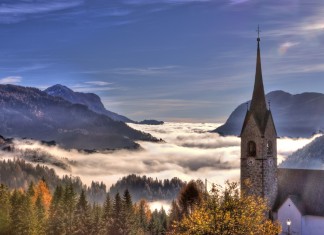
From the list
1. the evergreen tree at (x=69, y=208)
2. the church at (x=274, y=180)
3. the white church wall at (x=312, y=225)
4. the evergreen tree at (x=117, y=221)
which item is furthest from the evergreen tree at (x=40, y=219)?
the white church wall at (x=312, y=225)

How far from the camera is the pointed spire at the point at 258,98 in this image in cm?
7981

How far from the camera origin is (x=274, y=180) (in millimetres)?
79500

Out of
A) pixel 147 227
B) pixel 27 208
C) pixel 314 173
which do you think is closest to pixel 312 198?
pixel 314 173

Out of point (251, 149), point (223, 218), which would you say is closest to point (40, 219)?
point (251, 149)

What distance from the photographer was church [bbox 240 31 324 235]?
76.4 metres

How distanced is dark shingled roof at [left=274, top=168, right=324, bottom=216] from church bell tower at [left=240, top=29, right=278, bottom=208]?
1.36 meters

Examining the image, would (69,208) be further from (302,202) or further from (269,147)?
(302,202)

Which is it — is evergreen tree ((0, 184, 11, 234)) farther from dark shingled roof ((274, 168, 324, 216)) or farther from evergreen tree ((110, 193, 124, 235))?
dark shingled roof ((274, 168, 324, 216))

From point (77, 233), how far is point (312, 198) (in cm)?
3506

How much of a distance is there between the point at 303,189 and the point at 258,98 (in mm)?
13584

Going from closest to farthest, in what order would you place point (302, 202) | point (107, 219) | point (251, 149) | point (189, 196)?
point (302, 202) → point (251, 149) → point (107, 219) → point (189, 196)

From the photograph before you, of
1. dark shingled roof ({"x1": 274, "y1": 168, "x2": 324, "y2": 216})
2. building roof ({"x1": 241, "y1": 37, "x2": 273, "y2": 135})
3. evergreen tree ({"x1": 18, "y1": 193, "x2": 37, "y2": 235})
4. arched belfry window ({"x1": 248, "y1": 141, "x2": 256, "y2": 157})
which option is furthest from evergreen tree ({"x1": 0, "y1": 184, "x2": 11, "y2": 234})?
dark shingled roof ({"x1": 274, "y1": 168, "x2": 324, "y2": 216})

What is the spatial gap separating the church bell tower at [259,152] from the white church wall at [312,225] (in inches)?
196

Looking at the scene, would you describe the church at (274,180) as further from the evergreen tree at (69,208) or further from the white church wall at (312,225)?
the evergreen tree at (69,208)
